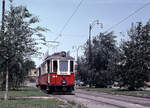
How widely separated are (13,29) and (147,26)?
24800mm

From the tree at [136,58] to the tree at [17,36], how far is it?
2262 centimetres

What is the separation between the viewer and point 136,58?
141 ft

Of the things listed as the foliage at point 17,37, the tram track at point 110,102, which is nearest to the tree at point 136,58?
the tram track at point 110,102

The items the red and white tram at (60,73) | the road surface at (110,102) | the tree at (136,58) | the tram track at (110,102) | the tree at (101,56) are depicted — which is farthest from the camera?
the tree at (101,56)

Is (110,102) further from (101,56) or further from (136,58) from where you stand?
(101,56)

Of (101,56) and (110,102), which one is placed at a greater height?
(101,56)

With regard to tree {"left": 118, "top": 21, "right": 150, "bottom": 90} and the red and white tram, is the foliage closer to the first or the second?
the red and white tram

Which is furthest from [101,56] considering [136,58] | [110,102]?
[110,102]

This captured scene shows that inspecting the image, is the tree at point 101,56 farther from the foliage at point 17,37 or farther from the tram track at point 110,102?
the foliage at point 17,37

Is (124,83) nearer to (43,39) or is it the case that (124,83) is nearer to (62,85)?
(62,85)

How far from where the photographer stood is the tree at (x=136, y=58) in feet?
140

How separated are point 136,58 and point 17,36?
23993 millimetres

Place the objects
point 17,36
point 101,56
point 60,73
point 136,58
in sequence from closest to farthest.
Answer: point 17,36 < point 60,73 < point 136,58 < point 101,56

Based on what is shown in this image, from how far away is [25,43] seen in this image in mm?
22125
